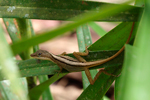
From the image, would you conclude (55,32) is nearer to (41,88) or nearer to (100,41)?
(100,41)

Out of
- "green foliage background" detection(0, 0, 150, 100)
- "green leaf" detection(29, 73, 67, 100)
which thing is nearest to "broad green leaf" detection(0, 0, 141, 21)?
"green foliage background" detection(0, 0, 150, 100)

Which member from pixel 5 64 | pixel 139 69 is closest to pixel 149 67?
pixel 139 69

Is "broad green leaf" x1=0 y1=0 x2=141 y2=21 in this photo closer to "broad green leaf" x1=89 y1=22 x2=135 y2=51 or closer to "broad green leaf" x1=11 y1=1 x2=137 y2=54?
"broad green leaf" x1=89 y1=22 x2=135 y2=51

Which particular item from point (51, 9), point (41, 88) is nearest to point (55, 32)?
point (51, 9)

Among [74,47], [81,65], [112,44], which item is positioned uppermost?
[112,44]

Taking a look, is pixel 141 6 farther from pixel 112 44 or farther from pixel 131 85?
pixel 131 85

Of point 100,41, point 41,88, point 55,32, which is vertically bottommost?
point 41,88

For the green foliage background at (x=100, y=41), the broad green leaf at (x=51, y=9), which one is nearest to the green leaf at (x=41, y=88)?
the green foliage background at (x=100, y=41)

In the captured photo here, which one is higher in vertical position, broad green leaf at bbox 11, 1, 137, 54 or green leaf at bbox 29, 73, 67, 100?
broad green leaf at bbox 11, 1, 137, 54
